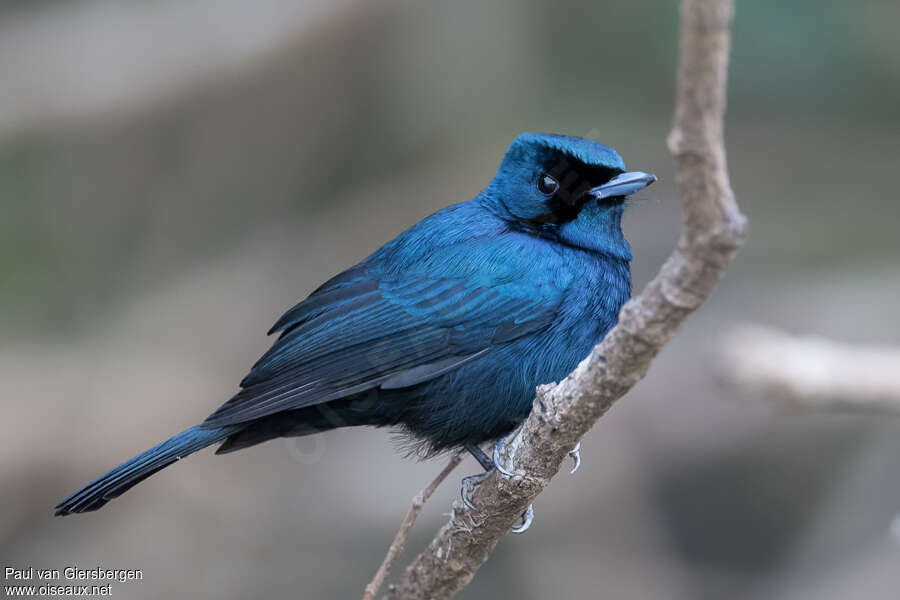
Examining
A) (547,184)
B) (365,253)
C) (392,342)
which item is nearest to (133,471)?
(392,342)

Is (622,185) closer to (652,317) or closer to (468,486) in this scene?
(468,486)

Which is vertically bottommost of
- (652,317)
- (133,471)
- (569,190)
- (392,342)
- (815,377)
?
(133,471)

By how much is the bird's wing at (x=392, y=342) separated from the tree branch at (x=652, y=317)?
507 mm

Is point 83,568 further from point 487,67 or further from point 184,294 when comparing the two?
point 487,67

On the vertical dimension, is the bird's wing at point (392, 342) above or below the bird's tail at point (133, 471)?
above

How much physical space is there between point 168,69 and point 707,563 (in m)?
4.19

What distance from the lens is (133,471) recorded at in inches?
138

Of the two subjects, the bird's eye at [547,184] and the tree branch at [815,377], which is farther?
the tree branch at [815,377]

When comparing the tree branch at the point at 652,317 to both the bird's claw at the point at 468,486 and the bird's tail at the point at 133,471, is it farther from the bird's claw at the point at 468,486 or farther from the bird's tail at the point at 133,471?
the bird's tail at the point at 133,471

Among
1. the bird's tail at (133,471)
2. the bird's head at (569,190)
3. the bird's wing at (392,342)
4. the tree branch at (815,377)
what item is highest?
the bird's head at (569,190)

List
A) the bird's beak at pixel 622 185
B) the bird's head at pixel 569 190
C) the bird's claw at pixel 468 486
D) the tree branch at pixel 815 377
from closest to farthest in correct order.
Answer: the bird's claw at pixel 468 486 < the bird's beak at pixel 622 185 < the bird's head at pixel 569 190 < the tree branch at pixel 815 377

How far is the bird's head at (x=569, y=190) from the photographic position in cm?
347

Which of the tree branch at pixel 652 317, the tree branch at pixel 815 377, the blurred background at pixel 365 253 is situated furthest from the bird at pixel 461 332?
the blurred background at pixel 365 253

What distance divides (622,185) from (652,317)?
1.32 metres
